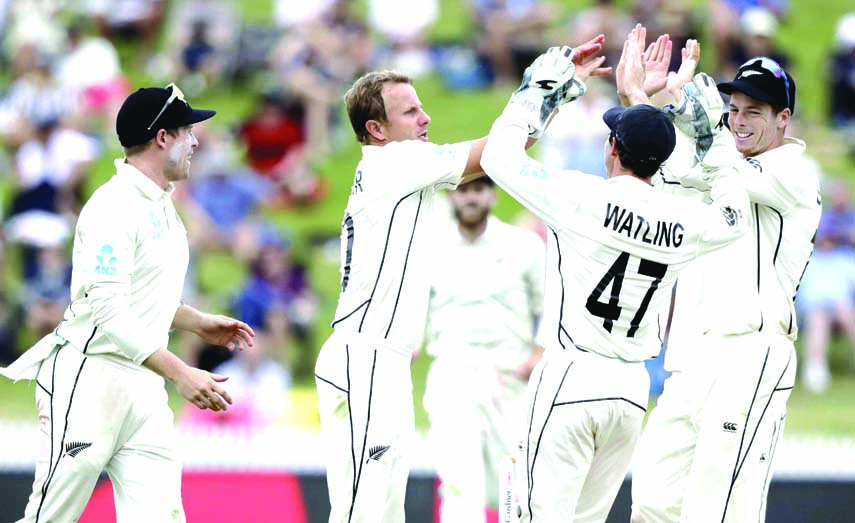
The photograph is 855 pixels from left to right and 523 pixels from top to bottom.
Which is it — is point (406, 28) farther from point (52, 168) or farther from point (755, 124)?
point (755, 124)

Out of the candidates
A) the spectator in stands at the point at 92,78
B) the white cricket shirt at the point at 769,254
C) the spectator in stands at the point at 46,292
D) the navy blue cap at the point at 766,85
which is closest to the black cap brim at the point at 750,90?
the navy blue cap at the point at 766,85

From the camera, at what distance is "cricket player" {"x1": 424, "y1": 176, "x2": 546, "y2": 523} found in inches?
337

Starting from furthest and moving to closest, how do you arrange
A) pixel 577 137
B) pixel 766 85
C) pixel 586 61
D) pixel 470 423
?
pixel 577 137 → pixel 470 423 → pixel 766 85 → pixel 586 61

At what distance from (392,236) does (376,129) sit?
1.87ft

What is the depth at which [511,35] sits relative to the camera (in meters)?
16.3

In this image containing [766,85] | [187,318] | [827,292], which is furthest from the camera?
[827,292]

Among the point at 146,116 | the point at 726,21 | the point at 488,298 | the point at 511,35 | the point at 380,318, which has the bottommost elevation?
the point at 380,318

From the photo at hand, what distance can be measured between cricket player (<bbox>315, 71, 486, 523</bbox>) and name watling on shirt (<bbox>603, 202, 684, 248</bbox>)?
2.58 ft

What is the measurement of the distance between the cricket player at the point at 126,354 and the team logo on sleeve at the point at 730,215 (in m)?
2.41

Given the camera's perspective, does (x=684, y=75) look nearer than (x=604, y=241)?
No

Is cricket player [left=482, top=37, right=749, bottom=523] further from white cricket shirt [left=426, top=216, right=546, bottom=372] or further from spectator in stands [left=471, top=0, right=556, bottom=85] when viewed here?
spectator in stands [left=471, top=0, right=556, bottom=85]

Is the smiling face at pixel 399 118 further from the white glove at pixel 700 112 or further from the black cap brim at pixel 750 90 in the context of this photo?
the black cap brim at pixel 750 90

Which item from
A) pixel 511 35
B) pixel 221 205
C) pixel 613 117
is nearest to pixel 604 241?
pixel 613 117

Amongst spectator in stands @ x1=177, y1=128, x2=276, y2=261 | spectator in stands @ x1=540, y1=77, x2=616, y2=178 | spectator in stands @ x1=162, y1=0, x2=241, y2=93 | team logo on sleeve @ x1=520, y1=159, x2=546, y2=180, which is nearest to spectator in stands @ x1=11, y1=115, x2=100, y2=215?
spectator in stands @ x1=177, y1=128, x2=276, y2=261
